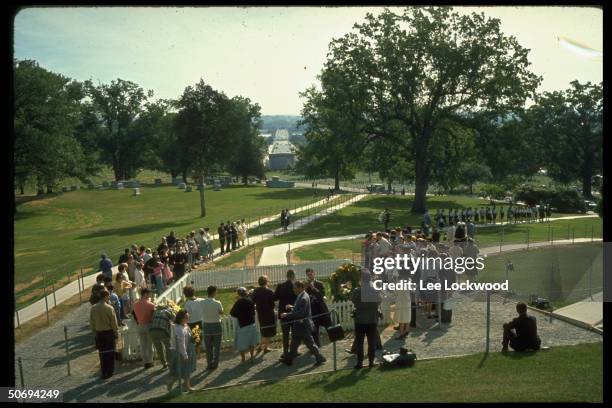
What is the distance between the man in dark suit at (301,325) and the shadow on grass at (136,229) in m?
24.8

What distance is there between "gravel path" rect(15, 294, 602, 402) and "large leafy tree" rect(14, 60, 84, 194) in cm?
3800

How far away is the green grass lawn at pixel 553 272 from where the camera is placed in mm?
13383

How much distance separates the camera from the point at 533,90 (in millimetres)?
37562

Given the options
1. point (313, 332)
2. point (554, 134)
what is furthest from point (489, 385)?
point (554, 134)

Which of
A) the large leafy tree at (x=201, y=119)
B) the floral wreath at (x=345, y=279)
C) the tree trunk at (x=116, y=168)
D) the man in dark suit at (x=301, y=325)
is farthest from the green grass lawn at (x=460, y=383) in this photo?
the tree trunk at (x=116, y=168)

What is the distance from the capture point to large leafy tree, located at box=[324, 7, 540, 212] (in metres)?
37.0

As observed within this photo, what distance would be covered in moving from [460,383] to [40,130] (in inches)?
1927

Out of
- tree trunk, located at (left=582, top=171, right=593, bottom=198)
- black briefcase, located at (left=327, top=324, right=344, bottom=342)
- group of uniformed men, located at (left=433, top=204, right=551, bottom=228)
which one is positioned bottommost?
black briefcase, located at (left=327, top=324, right=344, bottom=342)

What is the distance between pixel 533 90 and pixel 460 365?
111 ft

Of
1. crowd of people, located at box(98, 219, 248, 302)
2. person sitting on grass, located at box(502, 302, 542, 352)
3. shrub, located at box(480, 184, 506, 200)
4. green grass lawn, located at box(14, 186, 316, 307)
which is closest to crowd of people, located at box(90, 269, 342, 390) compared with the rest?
crowd of people, located at box(98, 219, 248, 302)

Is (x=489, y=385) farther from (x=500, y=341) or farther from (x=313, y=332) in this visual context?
(x=313, y=332)

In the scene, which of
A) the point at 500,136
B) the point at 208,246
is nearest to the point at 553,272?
the point at 208,246

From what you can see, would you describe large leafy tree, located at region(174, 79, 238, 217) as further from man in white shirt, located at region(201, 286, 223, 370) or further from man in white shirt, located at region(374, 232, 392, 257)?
man in white shirt, located at region(201, 286, 223, 370)
